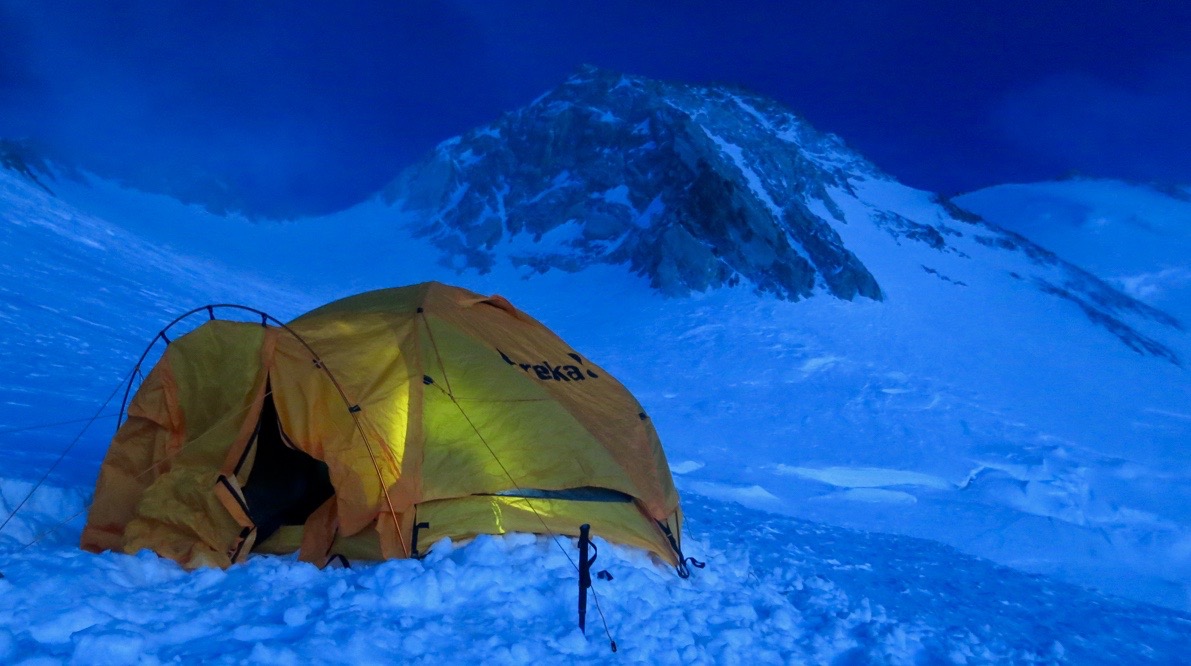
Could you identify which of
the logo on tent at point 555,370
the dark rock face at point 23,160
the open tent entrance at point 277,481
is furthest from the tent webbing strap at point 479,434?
the dark rock face at point 23,160

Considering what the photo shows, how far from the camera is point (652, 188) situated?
47.5m

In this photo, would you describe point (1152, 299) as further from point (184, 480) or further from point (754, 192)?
point (184, 480)

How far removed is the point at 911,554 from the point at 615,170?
145 ft

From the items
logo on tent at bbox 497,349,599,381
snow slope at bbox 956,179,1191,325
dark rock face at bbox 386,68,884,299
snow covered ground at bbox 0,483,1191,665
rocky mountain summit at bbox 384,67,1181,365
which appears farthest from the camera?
snow slope at bbox 956,179,1191,325

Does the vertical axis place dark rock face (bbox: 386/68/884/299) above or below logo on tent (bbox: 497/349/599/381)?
above

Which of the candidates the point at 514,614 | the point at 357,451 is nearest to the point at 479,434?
the point at 357,451

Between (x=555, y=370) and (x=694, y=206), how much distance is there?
36387 millimetres

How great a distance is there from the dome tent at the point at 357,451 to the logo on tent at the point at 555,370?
0.06m

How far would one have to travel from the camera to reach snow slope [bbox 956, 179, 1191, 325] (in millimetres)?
53062

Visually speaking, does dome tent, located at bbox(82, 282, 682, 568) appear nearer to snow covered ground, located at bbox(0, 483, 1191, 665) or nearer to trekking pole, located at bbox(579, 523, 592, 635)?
snow covered ground, located at bbox(0, 483, 1191, 665)

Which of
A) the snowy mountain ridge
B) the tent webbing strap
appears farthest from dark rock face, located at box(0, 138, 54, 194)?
the tent webbing strap

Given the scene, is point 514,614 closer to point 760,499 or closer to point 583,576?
point 583,576

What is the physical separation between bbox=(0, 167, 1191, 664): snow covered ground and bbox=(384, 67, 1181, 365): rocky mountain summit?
396 centimetres

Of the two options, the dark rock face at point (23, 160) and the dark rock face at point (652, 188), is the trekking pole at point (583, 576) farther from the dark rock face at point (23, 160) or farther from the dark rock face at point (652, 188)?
the dark rock face at point (23, 160)
